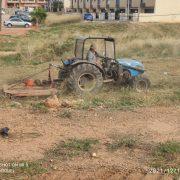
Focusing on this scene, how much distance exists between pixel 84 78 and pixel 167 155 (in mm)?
5778

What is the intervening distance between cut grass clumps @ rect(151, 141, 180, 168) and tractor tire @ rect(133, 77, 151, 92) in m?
5.64

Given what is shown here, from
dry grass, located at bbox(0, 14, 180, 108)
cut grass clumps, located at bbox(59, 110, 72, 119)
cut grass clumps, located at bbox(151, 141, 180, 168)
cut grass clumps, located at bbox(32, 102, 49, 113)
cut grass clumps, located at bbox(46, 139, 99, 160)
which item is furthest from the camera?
dry grass, located at bbox(0, 14, 180, 108)

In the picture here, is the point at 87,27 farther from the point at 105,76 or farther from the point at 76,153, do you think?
the point at 76,153

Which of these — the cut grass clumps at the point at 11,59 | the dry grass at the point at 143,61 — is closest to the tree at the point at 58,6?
the dry grass at the point at 143,61

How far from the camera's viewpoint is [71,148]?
8.13 meters

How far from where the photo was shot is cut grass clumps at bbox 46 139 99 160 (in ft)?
25.6

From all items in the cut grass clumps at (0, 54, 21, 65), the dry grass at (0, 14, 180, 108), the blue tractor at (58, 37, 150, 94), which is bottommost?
the cut grass clumps at (0, 54, 21, 65)

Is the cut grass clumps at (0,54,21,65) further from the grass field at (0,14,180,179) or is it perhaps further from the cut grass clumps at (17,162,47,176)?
the cut grass clumps at (17,162,47,176)

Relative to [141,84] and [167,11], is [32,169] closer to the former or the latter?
[141,84]

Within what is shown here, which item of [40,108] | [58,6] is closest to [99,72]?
[40,108]

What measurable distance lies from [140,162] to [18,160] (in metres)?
1.85

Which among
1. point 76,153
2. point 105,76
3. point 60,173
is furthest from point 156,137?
point 105,76

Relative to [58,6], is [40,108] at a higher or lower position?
higher

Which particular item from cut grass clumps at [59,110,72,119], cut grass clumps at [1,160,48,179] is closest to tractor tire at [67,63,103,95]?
cut grass clumps at [59,110,72,119]
